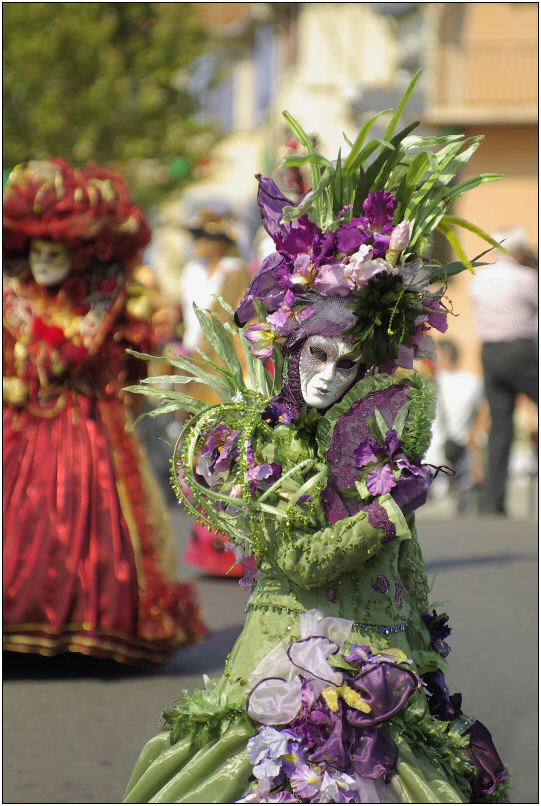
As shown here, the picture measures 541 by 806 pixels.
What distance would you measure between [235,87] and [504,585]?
30.1m

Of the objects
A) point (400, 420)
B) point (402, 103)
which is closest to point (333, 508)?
point (400, 420)

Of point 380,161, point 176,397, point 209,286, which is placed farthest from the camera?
point 209,286

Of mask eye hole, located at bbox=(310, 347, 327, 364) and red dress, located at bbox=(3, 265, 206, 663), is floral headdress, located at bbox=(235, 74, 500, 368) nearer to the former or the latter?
A: mask eye hole, located at bbox=(310, 347, 327, 364)

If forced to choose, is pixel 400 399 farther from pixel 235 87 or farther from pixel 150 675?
pixel 235 87

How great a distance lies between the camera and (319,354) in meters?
2.90

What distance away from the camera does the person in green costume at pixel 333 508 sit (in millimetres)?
2668

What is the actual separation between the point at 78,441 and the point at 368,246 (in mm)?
2707

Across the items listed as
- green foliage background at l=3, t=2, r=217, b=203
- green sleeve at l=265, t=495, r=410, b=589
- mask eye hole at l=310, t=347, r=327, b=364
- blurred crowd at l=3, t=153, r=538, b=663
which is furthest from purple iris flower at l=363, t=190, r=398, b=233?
green foliage background at l=3, t=2, r=217, b=203

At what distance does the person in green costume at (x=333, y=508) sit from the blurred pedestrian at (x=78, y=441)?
6.81ft

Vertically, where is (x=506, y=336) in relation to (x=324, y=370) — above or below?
below

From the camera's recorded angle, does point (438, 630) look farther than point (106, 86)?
No

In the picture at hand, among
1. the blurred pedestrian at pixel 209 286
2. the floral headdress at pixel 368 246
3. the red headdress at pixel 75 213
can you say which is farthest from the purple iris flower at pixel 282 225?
the blurred pedestrian at pixel 209 286

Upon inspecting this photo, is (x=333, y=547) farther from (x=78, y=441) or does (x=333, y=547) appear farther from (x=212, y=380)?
(x=78, y=441)

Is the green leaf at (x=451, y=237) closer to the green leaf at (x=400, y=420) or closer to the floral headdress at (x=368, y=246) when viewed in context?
the floral headdress at (x=368, y=246)
